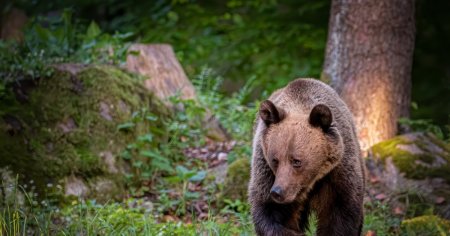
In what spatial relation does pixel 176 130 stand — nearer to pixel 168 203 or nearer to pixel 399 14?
pixel 168 203

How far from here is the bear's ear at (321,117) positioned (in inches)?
201

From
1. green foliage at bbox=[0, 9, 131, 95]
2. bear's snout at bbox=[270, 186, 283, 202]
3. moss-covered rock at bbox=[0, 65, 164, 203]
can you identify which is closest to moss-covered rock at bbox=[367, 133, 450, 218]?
bear's snout at bbox=[270, 186, 283, 202]

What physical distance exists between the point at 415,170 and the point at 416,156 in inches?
8.2

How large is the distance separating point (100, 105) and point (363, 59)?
3.25m

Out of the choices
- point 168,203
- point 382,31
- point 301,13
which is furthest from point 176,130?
point 301,13

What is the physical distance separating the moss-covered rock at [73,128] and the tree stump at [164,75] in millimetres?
841

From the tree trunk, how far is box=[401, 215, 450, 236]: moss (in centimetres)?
179

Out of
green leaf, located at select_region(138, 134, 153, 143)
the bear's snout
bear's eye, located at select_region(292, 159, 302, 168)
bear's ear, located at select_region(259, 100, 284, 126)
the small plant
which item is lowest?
green leaf, located at select_region(138, 134, 153, 143)

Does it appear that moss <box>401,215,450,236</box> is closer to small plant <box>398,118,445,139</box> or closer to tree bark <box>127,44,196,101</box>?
small plant <box>398,118,445,139</box>

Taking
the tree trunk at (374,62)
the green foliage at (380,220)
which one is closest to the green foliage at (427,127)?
the tree trunk at (374,62)

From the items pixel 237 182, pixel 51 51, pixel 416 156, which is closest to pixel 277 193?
pixel 237 182

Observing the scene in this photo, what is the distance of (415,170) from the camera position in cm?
784

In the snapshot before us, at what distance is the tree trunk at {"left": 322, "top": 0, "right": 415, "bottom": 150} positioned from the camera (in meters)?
8.54

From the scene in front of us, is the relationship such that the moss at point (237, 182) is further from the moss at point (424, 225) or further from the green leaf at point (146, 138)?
the moss at point (424, 225)
